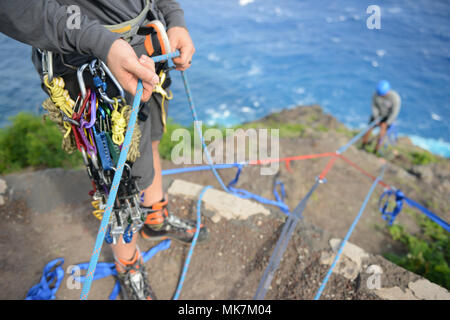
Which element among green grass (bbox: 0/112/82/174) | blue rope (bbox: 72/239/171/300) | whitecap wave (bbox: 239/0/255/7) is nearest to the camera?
blue rope (bbox: 72/239/171/300)

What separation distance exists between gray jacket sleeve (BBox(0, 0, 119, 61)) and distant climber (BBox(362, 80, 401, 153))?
22.8ft

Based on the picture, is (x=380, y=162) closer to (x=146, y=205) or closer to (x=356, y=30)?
(x=146, y=205)

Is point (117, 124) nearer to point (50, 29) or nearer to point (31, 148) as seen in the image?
point (50, 29)

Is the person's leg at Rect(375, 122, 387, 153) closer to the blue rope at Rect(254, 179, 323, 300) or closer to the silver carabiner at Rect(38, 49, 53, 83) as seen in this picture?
the blue rope at Rect(254, 179, 323, 300)

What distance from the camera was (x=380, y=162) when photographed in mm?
7066

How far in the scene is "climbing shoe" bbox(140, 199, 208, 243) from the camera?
2.48 meters

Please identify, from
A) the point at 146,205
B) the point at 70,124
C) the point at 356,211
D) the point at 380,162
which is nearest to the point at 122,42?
the point at 70,124

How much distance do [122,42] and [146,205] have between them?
1420 millimetres

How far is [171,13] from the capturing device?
1.86 metres

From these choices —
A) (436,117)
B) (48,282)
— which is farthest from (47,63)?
(436,117)
